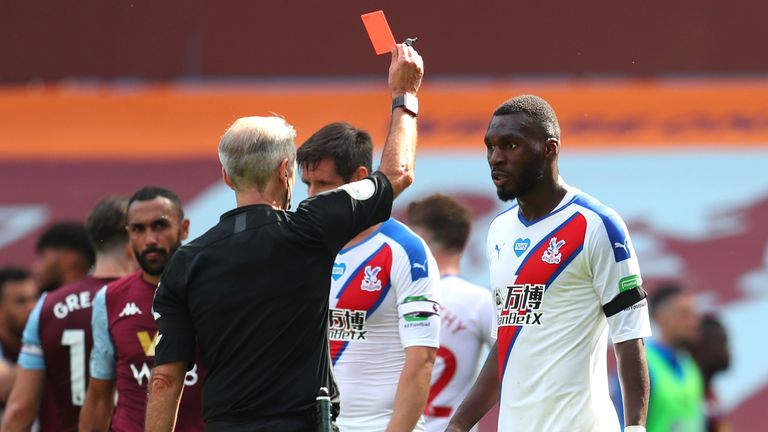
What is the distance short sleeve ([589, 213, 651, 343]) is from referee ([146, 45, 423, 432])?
2.88 ft

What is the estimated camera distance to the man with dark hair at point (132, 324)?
5.81 m

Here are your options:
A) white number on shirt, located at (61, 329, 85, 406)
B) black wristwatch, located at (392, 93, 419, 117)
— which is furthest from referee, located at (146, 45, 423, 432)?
white number on shirt, located at (61, 329, 85, 406)

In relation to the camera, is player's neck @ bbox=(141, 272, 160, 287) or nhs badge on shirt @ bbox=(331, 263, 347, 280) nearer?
nhs badge on shirt @ bbox=(331, 263, 347, 280)

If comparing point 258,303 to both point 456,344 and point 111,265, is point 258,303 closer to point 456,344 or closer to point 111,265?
point 456,344

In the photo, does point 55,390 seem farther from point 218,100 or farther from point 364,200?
point 218,100

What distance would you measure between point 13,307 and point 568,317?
5236mm

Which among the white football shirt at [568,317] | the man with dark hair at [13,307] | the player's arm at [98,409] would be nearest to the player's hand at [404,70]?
the white football shirt at [568,317]

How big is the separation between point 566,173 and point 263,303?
31.2 feet

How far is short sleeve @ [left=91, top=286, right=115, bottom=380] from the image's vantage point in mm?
5965

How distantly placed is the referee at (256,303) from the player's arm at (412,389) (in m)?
0.93

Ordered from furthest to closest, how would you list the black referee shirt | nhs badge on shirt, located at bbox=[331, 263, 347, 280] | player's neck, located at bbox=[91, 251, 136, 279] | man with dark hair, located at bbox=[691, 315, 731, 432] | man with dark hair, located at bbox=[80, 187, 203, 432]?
man with dark hair, located at bbox=[691, 315, 731, 432] → player's neck, located at bbox=[91, 251, 136, 279] → man with dark hair, located at bbox=[80, 187, 203, 432] → nhs badge on shirt, located at bbox=[331, 263, 347, 280] → the black referee shirt

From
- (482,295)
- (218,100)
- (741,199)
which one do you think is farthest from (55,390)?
(741,199)

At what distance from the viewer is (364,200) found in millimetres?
4191

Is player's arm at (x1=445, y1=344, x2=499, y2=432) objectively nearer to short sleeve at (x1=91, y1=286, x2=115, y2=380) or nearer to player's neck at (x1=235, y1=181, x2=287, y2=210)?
player's neck at (x1=235, y1=181, x2=287, y2=210)
